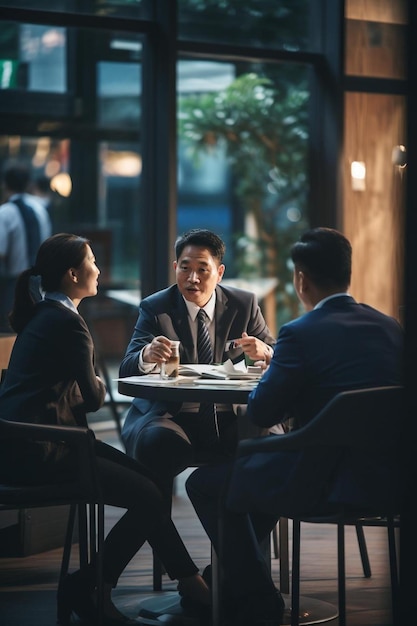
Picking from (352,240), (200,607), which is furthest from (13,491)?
(352,240)

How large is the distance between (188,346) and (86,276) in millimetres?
615

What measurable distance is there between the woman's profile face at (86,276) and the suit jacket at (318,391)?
824 millimetres

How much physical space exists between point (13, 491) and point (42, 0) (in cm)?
320

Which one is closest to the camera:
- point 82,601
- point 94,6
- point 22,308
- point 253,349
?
point 82,601

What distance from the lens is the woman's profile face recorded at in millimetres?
3789

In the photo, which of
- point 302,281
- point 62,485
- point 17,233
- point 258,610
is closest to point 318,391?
point 302,281

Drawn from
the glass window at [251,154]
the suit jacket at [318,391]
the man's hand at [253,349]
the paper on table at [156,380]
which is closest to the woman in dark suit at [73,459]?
the paper on table at [156,380]

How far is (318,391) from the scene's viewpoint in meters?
3.26

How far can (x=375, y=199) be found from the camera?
6.66 m

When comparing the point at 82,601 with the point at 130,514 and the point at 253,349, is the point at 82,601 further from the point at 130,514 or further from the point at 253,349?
the point at 253,349

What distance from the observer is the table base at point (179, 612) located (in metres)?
3.66

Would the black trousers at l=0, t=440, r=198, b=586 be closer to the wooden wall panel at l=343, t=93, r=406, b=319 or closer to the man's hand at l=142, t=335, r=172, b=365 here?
the man's hand at l=142, t=335, r=172, b=365

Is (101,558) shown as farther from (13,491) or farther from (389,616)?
(389,616)

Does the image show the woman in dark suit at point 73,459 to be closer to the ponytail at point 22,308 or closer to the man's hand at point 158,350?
the ponytail at point 22,308
